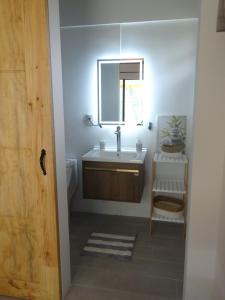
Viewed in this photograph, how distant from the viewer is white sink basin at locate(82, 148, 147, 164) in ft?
8.88

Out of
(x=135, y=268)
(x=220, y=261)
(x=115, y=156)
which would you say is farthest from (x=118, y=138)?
(x=220, y=261)

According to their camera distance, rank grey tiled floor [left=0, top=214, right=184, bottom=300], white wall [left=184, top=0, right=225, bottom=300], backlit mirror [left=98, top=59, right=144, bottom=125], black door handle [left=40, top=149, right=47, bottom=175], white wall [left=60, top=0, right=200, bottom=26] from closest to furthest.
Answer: white wall [left=184, top=0, right=225, bottom=300]
black door handle [left=40, top=149, right=47, bottom=175]
grey tiled floor [left=0, top=214, right=184, bottom=300]
white wall [left=60, top=0, right=200, bottom=26]
backlit mirror [left=98, top=59, right=144, bottom=125]

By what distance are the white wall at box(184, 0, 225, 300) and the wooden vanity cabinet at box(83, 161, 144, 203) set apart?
116cm

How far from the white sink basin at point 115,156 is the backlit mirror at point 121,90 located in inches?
13.4

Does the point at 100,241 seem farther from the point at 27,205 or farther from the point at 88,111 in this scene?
the point at 88,111

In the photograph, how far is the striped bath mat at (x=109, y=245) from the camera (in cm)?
245

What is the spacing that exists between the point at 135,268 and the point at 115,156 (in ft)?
4.01

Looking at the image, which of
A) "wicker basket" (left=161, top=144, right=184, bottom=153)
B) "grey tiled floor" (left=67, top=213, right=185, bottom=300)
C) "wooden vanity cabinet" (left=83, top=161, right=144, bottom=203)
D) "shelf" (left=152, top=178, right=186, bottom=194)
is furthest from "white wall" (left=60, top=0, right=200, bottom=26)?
"grey tiled floor" (left=67, top=213, right=185, bottom=300)

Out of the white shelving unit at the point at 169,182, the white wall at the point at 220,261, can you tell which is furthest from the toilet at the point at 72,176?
the white wall at the point at 220,261

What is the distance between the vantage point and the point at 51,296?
6.16 ft

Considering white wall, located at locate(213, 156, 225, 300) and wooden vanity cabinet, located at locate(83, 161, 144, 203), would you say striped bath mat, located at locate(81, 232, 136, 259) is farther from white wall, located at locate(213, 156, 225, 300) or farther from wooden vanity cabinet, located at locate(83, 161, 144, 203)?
white wall, located at locate(213, 156, 225, 300)

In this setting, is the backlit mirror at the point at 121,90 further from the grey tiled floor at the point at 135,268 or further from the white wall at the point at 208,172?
the white wall at the point at 208,172

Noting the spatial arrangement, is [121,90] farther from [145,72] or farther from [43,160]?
[43,160]

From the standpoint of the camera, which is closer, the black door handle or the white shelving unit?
the black door handle
